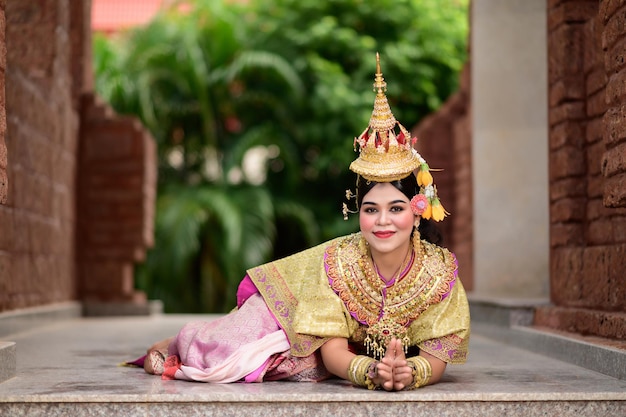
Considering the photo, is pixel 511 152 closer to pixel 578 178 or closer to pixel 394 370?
pixel 578 178

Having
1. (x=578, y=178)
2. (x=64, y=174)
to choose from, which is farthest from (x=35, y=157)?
(x=578, y=178)

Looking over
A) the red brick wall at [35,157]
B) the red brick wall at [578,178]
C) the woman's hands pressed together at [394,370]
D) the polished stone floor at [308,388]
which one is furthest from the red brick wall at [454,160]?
the woman's hands pressed together at [394,370]

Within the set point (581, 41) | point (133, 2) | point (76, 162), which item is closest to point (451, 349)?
point (581, 41)

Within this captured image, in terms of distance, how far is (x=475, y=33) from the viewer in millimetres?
7879

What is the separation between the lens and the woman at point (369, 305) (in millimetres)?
3553

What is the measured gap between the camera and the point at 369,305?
3.67 metres

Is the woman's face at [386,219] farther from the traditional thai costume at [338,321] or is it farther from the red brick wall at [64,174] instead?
the red brick wall at [64,174]

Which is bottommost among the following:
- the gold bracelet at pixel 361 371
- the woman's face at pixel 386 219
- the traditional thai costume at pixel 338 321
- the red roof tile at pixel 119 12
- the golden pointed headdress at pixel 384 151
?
the gold bracelet at pixel 361 371

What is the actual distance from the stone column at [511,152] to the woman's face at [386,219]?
14.2 feet

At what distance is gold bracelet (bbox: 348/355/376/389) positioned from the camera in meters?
3.38

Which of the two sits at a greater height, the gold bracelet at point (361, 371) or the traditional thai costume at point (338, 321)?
the traditional thai costume at point (338, 321)

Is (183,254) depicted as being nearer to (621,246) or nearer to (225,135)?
(225,135)

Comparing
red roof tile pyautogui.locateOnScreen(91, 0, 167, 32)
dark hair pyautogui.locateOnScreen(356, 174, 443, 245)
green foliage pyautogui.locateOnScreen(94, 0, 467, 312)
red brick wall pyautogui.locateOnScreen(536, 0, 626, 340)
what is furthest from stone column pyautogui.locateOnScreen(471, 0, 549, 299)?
red roof tile pyautogui.locateOnScreen(91, 0, 167, 32)

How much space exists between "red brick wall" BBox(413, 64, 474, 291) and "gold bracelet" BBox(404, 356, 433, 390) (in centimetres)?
556
